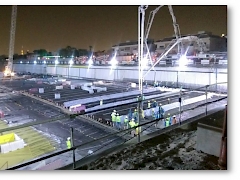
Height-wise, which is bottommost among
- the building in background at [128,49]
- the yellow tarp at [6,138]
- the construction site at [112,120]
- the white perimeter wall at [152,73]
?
the yellow tarp at [6,138]

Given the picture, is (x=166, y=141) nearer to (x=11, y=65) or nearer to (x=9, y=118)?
(x=9, y=118)

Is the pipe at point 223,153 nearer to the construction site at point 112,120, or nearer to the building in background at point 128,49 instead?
the construction site at point 112,120

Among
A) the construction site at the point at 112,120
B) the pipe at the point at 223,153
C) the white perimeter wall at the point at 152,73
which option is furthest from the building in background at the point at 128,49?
the pipe at the point at 223,153

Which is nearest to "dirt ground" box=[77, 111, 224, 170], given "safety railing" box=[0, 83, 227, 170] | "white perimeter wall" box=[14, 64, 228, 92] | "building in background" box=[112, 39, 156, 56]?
"safety railing" box=[0, 83, 227, 170]

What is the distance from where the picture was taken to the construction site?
8.07 ft

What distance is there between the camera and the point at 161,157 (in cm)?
248

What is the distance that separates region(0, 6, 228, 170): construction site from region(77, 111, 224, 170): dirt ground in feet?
0.06

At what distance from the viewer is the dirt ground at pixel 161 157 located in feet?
7.50

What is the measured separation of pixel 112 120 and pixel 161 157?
7.20 metres

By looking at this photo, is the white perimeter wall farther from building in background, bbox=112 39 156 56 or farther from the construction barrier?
the construction barrier

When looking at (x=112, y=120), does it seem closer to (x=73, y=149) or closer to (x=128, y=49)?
(x=73, y=149)

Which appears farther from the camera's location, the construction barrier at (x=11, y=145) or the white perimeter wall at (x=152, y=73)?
the white perimeter wall at (x=152, y=73)

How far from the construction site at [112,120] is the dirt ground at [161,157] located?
0.02m
